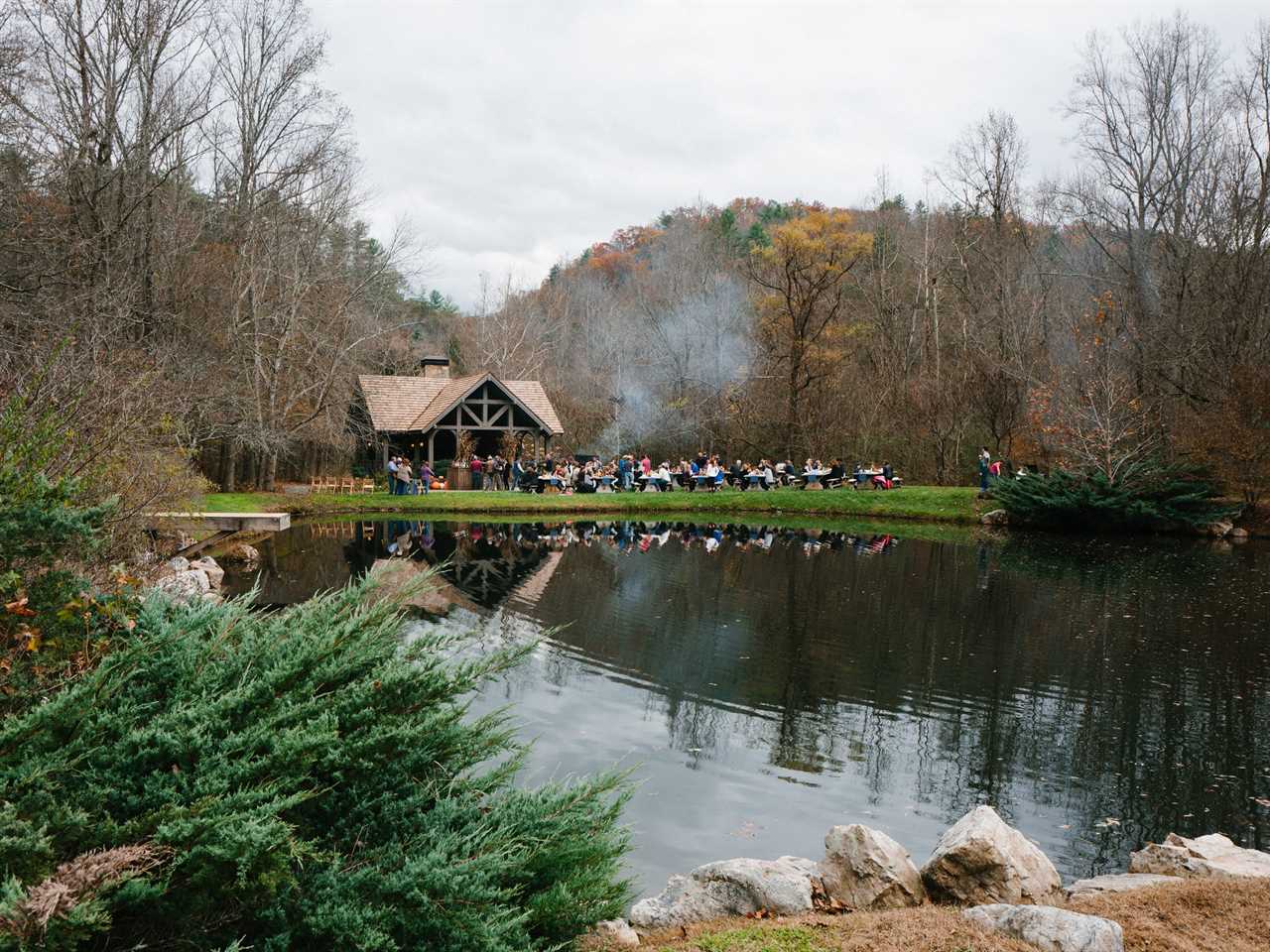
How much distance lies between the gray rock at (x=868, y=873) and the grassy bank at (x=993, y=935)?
0.55 m

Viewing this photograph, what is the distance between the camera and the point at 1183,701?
10.5 metres

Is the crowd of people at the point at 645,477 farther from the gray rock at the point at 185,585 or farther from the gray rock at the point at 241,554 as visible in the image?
the gray rock at the point at 185,585

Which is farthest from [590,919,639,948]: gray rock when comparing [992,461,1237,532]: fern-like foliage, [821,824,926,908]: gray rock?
[992,461,1237,532]: fern-like foliage

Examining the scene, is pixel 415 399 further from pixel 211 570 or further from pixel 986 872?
pixel 986 872

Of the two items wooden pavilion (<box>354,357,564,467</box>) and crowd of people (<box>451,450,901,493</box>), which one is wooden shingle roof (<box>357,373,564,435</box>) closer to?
wooden pavilion (<box>354,357,564,467</box>)

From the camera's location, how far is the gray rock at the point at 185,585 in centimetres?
431

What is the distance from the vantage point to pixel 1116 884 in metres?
5.66

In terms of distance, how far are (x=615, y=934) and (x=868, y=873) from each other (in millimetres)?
1717

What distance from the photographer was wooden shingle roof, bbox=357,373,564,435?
113 feet

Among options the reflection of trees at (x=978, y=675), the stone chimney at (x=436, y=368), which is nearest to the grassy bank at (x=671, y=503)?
the reflection of trees at (x=978, y=675)

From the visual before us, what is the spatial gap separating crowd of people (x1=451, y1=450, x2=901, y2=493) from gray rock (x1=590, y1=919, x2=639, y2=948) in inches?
1113

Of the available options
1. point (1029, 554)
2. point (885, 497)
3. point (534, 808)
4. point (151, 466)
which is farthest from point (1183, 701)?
point (885, 497)

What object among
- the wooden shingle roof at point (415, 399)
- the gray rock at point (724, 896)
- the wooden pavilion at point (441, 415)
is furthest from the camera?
the wooden pavilion at point (441, 415)

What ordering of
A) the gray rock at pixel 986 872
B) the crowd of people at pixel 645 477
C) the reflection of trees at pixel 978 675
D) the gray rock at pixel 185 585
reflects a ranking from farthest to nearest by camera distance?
the crowd of people at pixel 645 477 < the reflection of trees at pixel 978 675 < the gray rock at pixel 986 872 < the gray rock at pixel 185 585
